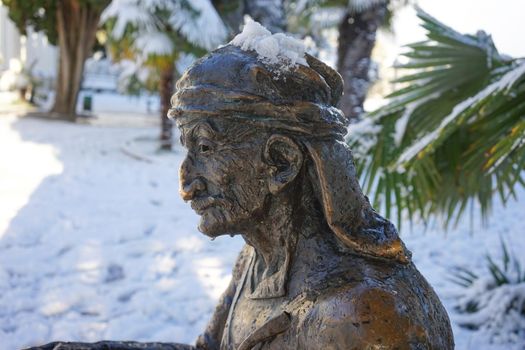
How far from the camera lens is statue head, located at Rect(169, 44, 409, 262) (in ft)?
4.10

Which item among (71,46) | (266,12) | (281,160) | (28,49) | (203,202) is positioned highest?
(266,12)

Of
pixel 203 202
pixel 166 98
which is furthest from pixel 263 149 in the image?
pixel 166 98

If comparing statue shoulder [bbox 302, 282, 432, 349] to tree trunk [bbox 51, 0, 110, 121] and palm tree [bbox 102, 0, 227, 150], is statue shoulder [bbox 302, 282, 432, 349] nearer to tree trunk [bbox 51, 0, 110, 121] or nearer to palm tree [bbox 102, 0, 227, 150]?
palm tree [bbox 102, 0, 227, 150]


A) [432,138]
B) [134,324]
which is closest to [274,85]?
[432,138]

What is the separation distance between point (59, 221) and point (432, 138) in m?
4.26

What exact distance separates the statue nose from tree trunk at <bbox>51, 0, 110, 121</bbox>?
49.7ft

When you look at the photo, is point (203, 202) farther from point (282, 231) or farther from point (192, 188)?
point (282, 231)

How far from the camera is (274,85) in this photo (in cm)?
125

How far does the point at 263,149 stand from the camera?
128 cm

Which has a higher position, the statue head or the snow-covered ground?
the statue head

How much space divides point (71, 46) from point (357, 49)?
1074 cm

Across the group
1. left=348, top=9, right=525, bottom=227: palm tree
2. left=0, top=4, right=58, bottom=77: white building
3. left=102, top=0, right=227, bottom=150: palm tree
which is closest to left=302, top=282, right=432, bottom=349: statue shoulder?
left=348, top=9, right=525, bottom=227: palm tree

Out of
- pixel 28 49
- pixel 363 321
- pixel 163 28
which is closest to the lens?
pixel 363 321

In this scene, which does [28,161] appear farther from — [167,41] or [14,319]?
[14,319]
